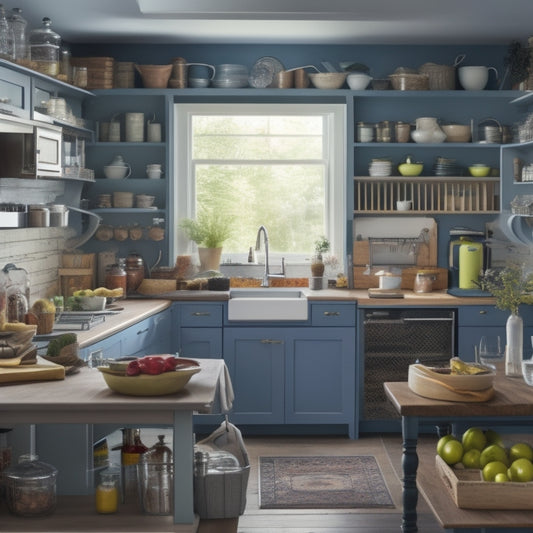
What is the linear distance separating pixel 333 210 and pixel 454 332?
4.85 feet

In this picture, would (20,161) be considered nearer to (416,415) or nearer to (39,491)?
(39,491)

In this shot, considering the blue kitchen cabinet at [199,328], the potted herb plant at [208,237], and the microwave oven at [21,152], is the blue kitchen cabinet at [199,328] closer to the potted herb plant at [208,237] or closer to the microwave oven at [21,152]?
the potted herb plant at [208,237]

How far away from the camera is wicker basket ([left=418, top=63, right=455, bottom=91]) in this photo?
7.31m

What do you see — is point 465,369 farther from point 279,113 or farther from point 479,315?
point 279,113

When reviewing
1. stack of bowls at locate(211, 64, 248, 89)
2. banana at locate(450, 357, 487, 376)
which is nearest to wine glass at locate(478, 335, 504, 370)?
banana at locate(450, 357, 487, 376)

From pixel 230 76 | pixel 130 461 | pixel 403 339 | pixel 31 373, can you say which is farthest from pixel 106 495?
pixel 230 76

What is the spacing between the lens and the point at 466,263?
7.11 meters

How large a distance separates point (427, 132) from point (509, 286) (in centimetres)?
297

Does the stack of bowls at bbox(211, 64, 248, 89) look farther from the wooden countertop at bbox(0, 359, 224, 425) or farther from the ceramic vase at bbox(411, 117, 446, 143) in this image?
the wooden countertop at bbox(0, 359, 224, 425)

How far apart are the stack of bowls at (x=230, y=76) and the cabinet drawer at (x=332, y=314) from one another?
1.87 metres

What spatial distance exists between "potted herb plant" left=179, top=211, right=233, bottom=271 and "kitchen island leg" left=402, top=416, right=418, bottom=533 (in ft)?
12.0

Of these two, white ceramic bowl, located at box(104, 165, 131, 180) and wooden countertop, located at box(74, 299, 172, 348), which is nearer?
wooden countertop, located at box(74, 299, 172, 348)

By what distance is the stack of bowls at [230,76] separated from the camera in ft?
23.9

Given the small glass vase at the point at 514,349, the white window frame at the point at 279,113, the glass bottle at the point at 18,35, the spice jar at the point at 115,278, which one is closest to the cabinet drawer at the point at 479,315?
the white window frame at the point at 279,113
